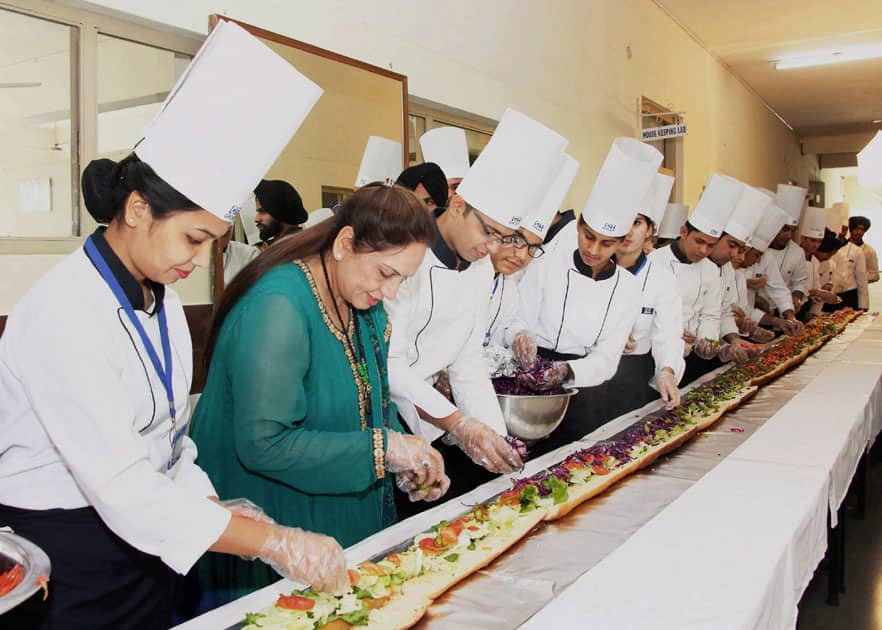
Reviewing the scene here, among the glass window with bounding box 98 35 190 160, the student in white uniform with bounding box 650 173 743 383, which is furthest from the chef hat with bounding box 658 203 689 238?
the glass window with bounding box 98 35 190 160

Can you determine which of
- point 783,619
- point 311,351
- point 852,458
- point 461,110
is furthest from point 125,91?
point 852,458

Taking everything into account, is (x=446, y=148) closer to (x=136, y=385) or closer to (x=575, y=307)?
(x=575, y=307)

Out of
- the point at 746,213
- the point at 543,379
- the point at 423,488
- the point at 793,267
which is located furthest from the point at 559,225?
the point at 793,267

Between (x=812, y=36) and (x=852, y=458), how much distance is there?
280 inches

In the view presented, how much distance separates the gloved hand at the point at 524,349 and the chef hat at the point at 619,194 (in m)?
0.55

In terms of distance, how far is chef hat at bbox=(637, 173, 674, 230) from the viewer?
142 inches

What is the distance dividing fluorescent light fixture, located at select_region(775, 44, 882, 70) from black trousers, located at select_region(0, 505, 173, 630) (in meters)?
9.58

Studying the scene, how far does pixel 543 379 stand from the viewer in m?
2.47

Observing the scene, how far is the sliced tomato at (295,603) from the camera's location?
123cm

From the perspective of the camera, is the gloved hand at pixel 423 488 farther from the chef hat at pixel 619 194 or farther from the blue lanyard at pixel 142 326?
the chef hat at pixel 619 194

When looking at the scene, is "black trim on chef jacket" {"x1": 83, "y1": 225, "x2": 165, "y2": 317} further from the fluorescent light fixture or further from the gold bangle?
the fluorescent light fixture

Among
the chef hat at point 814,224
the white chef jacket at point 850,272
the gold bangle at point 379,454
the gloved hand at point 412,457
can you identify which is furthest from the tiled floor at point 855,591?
the white chef jacket at point 850,272

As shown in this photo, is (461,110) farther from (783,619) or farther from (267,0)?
(783,619)

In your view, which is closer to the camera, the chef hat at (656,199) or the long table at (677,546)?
the long table at (677,546)
